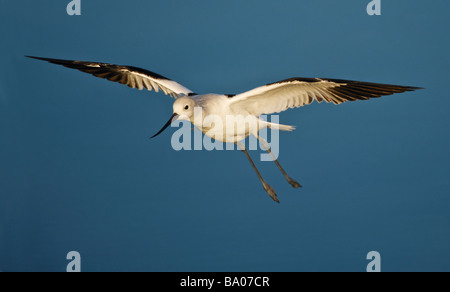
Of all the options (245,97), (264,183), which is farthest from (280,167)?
(245,97)

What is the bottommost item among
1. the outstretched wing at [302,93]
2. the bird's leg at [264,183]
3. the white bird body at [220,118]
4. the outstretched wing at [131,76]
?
the bird's leg at [264,183]

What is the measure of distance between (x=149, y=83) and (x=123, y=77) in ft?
0.82

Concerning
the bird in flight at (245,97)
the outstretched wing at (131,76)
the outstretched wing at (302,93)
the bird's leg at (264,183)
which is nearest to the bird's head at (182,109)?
the bird in flight at (245,97)

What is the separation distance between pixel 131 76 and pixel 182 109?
1077 millimetres

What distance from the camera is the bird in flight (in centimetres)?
507

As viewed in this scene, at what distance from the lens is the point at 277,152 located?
605 cm

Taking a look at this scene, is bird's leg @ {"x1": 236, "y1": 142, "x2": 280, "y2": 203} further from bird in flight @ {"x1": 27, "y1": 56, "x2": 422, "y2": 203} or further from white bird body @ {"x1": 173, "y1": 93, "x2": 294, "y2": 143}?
white bird body @ {"x1": 173, "y1": 93, "x2": 294, "y2": 143}

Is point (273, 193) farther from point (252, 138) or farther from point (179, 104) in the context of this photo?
point (179, 104)

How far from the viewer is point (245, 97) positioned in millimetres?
5254

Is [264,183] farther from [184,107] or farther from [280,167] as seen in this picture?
[184,107]

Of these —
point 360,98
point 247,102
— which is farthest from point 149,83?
point 360,98

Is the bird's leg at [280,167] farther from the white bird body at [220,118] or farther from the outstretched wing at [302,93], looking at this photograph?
the outstretched wing at [302,93]

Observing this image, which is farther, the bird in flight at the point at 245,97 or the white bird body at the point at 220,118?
the white bird body at the point at 220,118

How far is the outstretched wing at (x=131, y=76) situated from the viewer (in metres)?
5.74
